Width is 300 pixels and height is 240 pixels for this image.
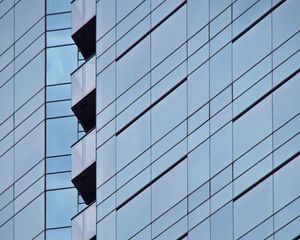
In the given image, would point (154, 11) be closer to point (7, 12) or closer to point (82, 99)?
point (82, 99)

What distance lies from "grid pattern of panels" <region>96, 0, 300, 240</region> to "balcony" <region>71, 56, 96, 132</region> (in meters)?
0.62

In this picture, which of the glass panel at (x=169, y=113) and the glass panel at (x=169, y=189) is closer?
the glass panel at (x=169, y=189)

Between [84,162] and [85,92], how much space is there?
272 cm

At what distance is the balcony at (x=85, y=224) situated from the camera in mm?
66375

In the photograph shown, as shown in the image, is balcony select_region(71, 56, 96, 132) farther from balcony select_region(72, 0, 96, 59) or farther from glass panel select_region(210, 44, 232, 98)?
glass panel select_region(210, 44, 232, 98)

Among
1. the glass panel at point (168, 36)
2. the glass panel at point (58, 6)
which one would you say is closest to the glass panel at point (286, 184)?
the glass panel at point (168, 36)

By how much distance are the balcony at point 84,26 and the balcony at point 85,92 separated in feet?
5.66

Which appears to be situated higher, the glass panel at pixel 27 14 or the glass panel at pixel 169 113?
the glass panel at pixel 27 14

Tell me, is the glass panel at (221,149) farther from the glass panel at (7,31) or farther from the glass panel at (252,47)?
the glass panel at (7,31)

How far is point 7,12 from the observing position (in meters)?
76.3

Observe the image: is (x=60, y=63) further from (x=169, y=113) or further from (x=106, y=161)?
(x=169, y=113)

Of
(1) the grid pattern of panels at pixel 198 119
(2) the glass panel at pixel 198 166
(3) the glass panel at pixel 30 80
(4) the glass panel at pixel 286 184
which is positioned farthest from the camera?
(3) the glass panel at pixel 30 80

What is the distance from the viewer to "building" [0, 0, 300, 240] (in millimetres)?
59906

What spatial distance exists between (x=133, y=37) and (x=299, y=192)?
39.0 ft
